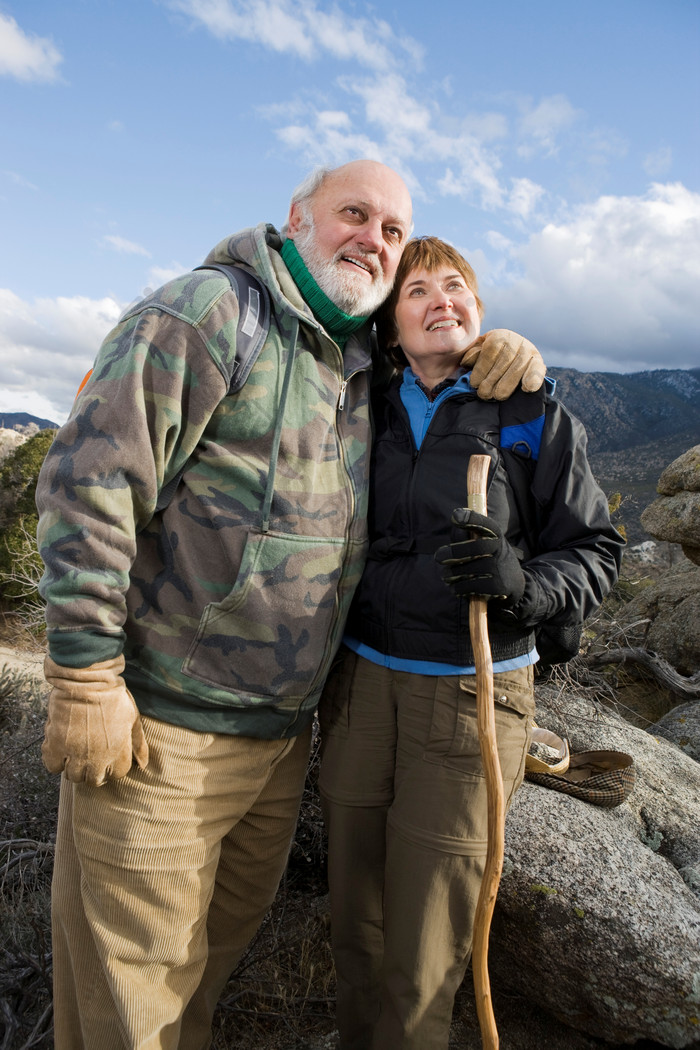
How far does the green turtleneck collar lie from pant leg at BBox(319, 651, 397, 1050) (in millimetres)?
1214

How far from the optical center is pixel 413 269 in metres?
2.74

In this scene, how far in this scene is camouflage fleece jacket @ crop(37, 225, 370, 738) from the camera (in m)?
1.97

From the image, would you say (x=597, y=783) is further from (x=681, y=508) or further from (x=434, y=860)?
(x=681, y=508)

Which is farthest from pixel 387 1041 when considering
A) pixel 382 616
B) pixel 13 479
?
pixel 13 479

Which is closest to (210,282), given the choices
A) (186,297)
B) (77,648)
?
(186,297)

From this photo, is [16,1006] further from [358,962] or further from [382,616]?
[382,616]

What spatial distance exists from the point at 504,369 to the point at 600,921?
2.03m

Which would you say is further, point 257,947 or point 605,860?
point 257,947

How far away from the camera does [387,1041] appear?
2.21 metres

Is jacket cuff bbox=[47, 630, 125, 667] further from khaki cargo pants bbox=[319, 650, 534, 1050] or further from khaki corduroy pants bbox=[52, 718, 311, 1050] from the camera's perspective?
khaki cargo pants bbox=[319, 650, 534, 1050]

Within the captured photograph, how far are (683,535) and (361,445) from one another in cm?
594

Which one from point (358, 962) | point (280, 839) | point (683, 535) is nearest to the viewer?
point (358, 962)

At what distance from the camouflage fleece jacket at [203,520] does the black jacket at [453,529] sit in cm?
14

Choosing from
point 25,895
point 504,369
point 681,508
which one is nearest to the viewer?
point 504,369
